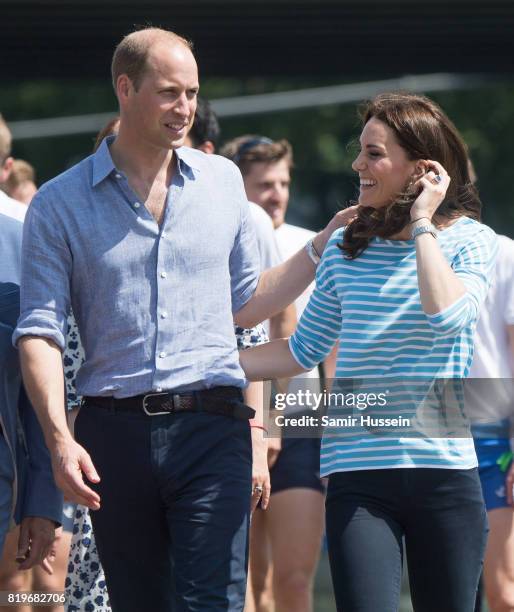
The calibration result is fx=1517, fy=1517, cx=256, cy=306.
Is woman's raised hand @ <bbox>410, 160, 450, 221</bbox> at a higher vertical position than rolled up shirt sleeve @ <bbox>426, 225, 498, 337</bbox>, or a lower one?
higher

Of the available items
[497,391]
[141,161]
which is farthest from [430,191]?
[497,391]

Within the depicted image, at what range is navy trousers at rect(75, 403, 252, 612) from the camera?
448 centimetres

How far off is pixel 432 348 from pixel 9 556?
2.55 m

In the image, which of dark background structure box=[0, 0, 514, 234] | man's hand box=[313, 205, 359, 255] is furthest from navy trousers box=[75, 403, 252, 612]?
dark background structure box=[0, 0, 514, 234]

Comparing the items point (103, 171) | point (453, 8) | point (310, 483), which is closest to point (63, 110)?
point (453, 8)

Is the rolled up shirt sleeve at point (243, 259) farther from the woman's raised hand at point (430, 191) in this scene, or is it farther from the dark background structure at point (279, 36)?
the dark background structure at point (279, 36)

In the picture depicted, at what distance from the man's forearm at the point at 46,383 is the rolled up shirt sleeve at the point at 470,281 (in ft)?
3.62

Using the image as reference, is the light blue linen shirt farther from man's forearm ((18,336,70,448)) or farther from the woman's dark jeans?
the woman's dark jeans

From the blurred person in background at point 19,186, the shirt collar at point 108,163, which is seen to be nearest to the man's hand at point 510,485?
the shirt collar at point 108,163

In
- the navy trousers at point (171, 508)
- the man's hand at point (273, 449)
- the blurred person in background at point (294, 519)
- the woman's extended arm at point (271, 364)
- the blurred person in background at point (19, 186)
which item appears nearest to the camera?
the navy trousers at point (171, 508)

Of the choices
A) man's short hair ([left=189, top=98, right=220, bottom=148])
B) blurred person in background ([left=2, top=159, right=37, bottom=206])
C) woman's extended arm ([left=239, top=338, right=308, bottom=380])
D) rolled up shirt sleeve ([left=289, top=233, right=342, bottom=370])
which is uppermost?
blurred person in background ([left=2, top=159, right=37, bottom=206])

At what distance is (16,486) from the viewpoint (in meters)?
4.72

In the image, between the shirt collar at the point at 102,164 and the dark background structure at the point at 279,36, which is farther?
the dark background structure at the point at 279,36

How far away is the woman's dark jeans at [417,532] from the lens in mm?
4336
